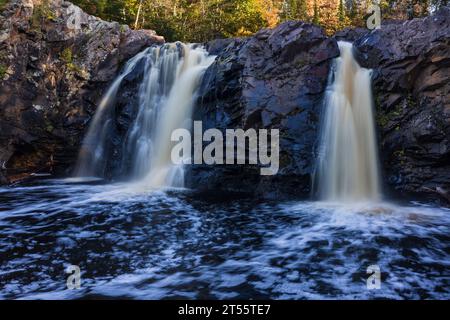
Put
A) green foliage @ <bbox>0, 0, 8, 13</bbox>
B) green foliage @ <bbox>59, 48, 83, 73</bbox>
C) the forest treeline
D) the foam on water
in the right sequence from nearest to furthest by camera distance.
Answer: the foam on water < green foliage @ <bbox>0, 0, 8, 13</bbox> < green foliage @ <bbox>59, 48, 83, 73</bbox> < the forest treeline

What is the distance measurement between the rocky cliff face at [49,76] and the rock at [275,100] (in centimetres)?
567

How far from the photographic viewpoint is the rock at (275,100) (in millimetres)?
9805

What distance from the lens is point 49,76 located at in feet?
45.4

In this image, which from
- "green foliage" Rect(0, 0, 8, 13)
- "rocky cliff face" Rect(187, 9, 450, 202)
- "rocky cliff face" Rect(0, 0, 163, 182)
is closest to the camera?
"rocky cliff face" Rect(187, 9, 450, 202)

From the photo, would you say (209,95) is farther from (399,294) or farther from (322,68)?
(399,294)

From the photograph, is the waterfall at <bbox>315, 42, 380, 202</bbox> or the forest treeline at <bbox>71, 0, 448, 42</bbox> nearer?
the waterfall at <bbox>315, 42, 380, 202</bbox>

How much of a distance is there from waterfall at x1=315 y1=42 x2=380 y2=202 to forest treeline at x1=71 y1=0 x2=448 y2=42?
12.0 meters

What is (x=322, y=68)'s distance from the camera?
10305mm

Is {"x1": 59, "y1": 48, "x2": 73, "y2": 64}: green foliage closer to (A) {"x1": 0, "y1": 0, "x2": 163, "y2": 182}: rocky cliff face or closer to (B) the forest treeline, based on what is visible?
(A) {"x1": 0, "y1": 0, "x2": 163, "y2": 182}: rocky cliff face

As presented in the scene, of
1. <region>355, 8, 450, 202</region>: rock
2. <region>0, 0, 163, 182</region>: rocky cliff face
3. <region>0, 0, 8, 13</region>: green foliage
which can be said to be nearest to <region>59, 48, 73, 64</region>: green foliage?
<region>0, 0, 163, 182</region>: rocky cliff face

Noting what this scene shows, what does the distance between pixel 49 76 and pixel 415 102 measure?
13.0 meters

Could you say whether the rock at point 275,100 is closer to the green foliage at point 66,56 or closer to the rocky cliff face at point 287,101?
the rocky cliff face at point 287,101

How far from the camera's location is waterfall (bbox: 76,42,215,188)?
1165cm

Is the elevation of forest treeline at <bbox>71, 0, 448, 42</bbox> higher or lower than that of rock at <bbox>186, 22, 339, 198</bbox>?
higher
